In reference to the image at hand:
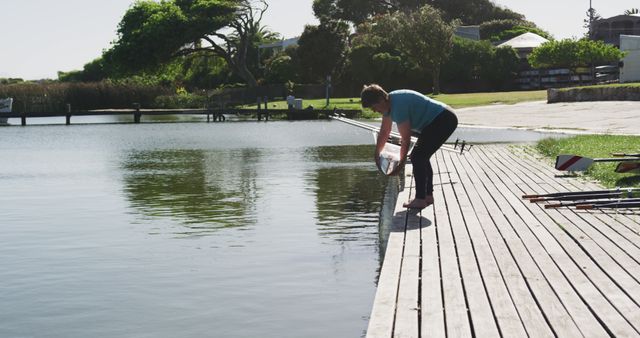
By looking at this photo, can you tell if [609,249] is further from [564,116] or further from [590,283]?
Result: [564,116]

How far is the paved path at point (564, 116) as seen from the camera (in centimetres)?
3581

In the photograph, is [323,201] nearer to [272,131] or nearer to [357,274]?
[357,274]

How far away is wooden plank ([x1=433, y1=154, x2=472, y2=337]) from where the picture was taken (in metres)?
5.84

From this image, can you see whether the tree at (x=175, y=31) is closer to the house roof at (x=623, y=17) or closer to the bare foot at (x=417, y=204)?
the house roof at (x=623, y=17)

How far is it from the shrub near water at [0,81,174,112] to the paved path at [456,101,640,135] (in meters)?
36.9

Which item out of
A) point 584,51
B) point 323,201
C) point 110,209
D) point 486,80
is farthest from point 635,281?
point 486,80

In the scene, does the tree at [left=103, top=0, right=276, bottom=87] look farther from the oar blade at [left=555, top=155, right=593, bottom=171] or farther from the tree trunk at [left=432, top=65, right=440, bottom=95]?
the oar blade at [left=555, top=155, right=593, bottom=171]

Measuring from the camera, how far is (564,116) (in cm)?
4325

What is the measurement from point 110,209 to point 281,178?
634cm

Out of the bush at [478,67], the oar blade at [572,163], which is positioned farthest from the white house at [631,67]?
the oar blade at [572,163]

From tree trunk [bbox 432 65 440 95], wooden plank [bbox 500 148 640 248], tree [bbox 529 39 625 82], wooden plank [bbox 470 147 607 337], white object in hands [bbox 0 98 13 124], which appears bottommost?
wooden plank [bbox 470 147 607 337]

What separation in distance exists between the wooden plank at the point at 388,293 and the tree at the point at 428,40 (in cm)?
6312

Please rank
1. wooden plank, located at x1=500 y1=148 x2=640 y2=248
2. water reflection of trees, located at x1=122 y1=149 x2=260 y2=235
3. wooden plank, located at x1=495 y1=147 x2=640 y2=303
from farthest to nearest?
water reflection of trees, located at x1=122 y1=149 x2=260 y2=235 < wooden plank, located at x1=500 y1=148 x2=640 y2=248 < wooden plank, located at x1=495 y1=147 x2=640 y2=303

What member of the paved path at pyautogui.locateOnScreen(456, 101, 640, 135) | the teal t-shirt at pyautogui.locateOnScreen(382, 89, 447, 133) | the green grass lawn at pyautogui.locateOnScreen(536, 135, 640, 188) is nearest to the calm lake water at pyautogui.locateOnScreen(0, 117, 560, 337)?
the teal t-shirt at pyautogui.locateOnScreen(382, 89, 447, 133)
